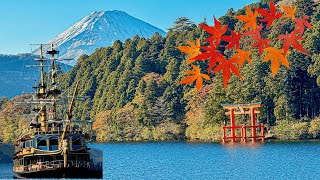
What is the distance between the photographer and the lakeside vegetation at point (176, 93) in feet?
211

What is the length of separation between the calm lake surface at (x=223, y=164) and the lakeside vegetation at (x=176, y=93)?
9568mm

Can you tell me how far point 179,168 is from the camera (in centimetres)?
3894

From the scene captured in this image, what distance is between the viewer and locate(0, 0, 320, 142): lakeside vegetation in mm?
64312

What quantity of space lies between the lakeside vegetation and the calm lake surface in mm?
9568

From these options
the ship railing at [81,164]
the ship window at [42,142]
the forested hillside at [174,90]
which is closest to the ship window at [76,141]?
the ship railing at [81,164]

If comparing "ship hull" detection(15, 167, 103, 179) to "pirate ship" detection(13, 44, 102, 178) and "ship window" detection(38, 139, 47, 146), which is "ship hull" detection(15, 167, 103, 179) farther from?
"ship window" detection(38, 139, 47, 146)

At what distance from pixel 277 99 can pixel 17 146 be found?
32.3 metres

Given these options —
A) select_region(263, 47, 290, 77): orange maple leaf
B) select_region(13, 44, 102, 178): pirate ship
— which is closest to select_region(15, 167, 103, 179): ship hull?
select_region(13, 44, 102, 178): pirate ship

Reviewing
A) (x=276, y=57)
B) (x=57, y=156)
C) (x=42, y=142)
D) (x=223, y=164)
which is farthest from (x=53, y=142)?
(x=276, y=57)

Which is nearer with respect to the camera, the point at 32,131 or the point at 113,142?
the point at 32,131

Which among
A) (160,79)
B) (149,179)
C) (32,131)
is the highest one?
(160,79)

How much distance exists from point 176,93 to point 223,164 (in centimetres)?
3718

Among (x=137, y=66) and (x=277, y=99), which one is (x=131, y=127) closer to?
(x=137, y=66)

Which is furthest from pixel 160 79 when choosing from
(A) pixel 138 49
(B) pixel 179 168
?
(B) pixel 179 168
